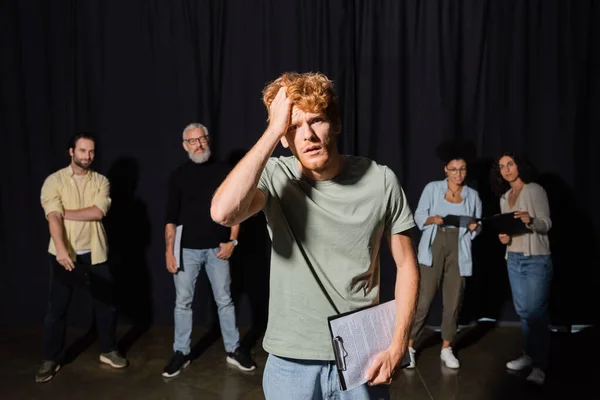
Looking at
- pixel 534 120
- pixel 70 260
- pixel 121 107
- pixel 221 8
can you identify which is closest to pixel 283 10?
pixel 221 8

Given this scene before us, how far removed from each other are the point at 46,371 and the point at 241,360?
1251 mm

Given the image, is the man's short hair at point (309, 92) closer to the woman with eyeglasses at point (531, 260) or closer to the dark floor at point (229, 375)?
the dark floor at point (229, 375)

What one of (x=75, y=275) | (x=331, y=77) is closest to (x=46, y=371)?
(x=75, y=275)

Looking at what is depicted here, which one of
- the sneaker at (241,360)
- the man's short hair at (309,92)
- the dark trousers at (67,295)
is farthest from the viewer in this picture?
the sneaker at (241,360)

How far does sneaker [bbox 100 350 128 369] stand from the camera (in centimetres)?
399

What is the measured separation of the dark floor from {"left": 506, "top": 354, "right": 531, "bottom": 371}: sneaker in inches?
2.2

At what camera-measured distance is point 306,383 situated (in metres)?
1.42

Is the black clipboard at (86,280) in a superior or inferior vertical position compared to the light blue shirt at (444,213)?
inferior

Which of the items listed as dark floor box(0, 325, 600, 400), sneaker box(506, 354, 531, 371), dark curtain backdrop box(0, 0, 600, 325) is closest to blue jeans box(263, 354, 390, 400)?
dark floor box(0, 325, 600, 400)

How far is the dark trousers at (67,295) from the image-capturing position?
12.1 feet

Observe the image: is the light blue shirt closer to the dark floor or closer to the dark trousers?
the dark floor

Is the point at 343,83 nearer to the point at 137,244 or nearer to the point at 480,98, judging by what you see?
the point at 480,98

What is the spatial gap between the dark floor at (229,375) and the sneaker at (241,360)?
1.8 inches

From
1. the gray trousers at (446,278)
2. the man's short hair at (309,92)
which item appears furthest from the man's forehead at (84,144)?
the man's short hair at (309,92)
